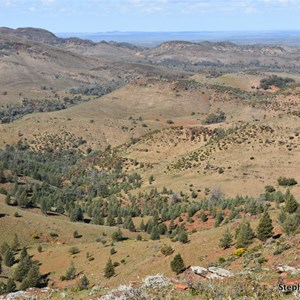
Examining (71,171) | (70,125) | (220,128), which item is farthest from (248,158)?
(70,125)

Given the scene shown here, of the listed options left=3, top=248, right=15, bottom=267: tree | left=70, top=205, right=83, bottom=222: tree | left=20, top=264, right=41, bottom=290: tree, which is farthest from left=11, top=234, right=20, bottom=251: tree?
left=70, top=205, right=83, bottom=222: tree

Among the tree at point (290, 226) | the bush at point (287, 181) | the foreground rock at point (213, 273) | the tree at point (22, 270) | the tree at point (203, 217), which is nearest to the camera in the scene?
the foreground rock at point (213, 273)

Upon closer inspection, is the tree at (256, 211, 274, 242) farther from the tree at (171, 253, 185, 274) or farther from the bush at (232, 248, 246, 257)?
the tree at (171, 253, 185, 274)

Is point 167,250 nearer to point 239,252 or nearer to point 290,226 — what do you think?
point 239,252

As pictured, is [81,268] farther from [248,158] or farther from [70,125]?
[70,125]

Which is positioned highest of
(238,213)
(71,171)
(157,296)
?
(157,296)

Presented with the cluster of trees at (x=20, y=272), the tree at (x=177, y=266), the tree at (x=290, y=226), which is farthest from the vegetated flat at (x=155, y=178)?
the cluster of trees at (x=20, y=272)

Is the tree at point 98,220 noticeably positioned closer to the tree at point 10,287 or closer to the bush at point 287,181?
the bush at point 287,181

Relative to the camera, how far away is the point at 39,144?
148 meters

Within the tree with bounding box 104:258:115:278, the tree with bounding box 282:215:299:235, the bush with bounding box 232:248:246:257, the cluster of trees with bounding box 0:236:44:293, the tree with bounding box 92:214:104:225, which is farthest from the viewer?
the tree with bounding box 92:214:104:225

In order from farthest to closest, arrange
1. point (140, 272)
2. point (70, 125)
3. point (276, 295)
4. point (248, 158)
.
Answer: point (70, 125)
point (248, 158)
point (140, 272)
point (276, 295)

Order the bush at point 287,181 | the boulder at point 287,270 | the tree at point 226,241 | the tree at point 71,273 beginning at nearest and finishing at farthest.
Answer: the boulder at point 287,270 → the tree at point 226,241 → the tree at point 71,273 → the bush at point 287,181

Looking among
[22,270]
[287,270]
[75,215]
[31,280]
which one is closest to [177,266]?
[287,270]

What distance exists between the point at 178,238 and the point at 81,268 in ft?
36.3
